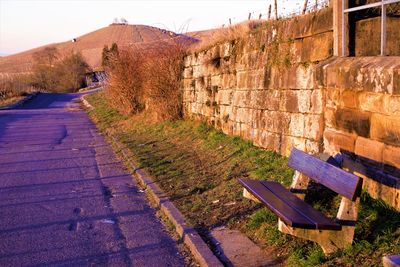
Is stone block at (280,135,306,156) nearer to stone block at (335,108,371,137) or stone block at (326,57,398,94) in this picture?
stone block at (335,108,371,137)

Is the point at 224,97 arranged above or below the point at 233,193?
above

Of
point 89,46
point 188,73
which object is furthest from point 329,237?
point 89,46

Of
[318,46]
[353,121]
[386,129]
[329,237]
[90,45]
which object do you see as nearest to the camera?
[329,237]

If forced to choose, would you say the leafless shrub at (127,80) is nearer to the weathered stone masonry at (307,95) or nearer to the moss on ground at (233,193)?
the moss on ground at (233,193)

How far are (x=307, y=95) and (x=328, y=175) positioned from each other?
10.0 ft

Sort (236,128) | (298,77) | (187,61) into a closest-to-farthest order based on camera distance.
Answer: (298,77) → (236,128) → (187,61)

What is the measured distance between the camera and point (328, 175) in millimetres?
5086

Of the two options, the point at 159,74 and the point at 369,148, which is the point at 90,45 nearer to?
the point at 159,74

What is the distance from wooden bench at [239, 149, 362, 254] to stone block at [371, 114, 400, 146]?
78 centimetres

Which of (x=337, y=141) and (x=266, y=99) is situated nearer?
(x=337, y=141)

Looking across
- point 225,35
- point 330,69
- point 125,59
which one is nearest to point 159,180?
point 330,69

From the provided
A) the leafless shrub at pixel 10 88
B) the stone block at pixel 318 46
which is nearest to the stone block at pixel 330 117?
the stone block at pixel 318 46

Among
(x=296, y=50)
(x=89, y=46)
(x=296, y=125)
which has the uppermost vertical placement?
(x=89, y=46)

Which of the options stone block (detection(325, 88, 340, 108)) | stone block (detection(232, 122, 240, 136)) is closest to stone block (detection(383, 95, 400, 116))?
stone block (detection(325, 88, 340, 108))
